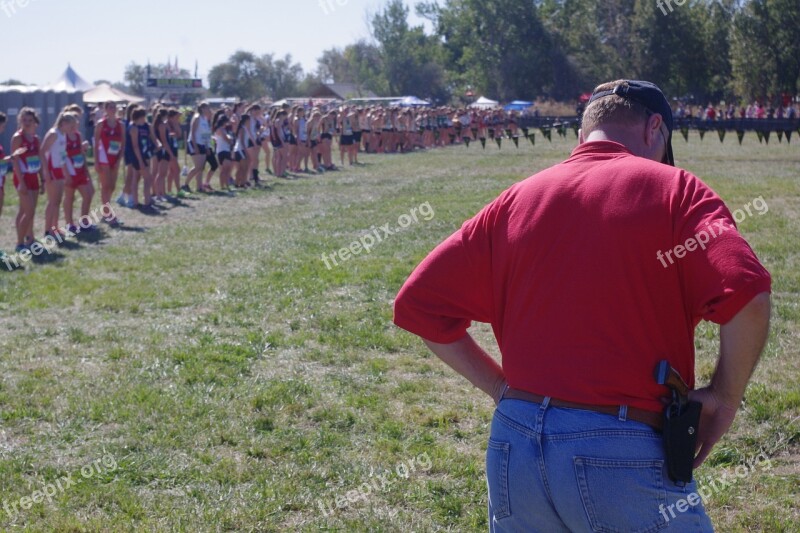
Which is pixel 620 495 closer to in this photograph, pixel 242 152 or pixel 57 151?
pixel 57 151

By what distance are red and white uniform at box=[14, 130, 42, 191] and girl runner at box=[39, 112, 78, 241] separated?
1.58 ft

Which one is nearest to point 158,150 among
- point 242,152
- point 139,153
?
point 139,153

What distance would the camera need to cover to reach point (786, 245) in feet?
34.7

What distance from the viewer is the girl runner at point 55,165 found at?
462 inches

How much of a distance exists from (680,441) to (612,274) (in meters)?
0.40

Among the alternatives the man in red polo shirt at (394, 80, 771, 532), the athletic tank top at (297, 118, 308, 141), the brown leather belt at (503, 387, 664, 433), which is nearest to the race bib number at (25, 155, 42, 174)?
the man in red polo shirt at (394, 80, 771, 532)

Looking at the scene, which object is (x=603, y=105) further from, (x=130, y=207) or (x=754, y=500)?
(x=130, y=207)

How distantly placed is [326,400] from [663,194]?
3.97 metres

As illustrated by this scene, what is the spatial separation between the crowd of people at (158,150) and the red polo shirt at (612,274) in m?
9.80

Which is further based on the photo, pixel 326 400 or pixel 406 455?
pixel 326 400

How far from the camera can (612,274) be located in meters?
1.93

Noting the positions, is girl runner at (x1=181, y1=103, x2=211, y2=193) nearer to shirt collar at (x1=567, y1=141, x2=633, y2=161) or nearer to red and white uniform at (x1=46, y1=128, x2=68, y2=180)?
red and white uniform at (x1=46, y1=128, x2=68, y2=180)

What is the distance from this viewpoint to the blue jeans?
1.88 m

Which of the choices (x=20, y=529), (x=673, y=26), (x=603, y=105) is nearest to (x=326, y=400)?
(x=20, y=529)
